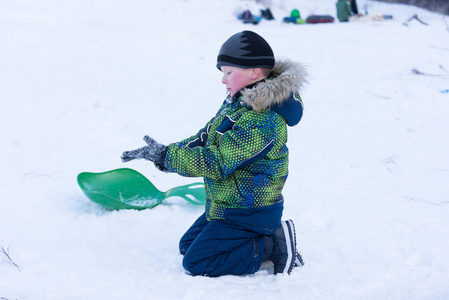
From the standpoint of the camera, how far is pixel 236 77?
2.27 meters

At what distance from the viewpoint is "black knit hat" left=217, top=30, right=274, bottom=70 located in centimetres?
221

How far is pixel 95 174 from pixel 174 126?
1.24 metres

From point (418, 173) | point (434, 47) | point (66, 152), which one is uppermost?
point (66, 152)

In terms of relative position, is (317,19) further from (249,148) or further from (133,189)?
(249,148)

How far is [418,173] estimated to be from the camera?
3.71m

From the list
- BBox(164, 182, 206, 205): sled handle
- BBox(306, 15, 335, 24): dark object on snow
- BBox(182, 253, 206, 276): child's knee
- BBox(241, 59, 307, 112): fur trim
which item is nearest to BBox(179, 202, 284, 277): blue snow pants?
BBox(182, 253, 206, 276): child's knee

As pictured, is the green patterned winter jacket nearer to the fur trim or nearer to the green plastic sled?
the fur trim

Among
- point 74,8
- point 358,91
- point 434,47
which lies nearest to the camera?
point 358,91

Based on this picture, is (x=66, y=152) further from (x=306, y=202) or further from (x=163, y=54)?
(x=163, y=54)

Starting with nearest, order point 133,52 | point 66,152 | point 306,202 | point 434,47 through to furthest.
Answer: point 306,202
point 66,152
point 133,52
point 434,47

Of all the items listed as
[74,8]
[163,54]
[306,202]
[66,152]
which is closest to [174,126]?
[66,152]

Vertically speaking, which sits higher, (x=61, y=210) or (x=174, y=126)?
(x=61, y=210)

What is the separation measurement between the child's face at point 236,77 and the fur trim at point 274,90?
0.28ft

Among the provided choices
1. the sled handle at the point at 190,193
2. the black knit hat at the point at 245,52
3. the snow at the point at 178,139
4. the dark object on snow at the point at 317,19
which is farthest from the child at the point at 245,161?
the dark object on snow at the point at 317,19
